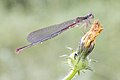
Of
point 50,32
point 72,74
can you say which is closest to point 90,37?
point 50,32

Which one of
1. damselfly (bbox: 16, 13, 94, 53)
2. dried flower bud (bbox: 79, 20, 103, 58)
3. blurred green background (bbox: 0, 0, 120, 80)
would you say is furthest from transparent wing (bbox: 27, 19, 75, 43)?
blurred green background (bbox: 0, 0, 120, 80)

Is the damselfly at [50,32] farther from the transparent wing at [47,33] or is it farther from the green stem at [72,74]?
the green stem at [72,74]

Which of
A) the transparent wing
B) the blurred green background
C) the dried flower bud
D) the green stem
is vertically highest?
the transparent wing

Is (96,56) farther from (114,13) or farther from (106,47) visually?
(114,13)

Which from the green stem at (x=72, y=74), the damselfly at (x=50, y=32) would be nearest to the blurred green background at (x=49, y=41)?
the damselfly at (x=50, y=32)

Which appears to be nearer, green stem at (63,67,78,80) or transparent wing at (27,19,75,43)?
green stem at (63,67,78,80)

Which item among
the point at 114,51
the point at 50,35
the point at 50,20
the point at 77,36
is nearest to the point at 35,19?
the point at 50,20

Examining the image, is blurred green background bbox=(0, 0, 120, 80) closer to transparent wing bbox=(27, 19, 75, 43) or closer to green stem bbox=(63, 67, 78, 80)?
transparent wing bbox=(27, 19, 75, 43)

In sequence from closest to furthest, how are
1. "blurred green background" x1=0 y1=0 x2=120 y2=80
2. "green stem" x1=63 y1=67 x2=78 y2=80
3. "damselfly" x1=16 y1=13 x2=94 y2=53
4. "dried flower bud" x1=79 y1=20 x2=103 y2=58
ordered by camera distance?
"green stem" x1=63 y1=67 x2=78 y2=80
"damselfly" x1=16 y1=13 x2=94 y2=53
"dried flower bud" x1=79 y1=20 x2=103 y2=58
"blurred green background" x1=0 y1=0 x2=120 y2=80

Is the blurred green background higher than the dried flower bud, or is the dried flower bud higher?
→ the dried flower bud
